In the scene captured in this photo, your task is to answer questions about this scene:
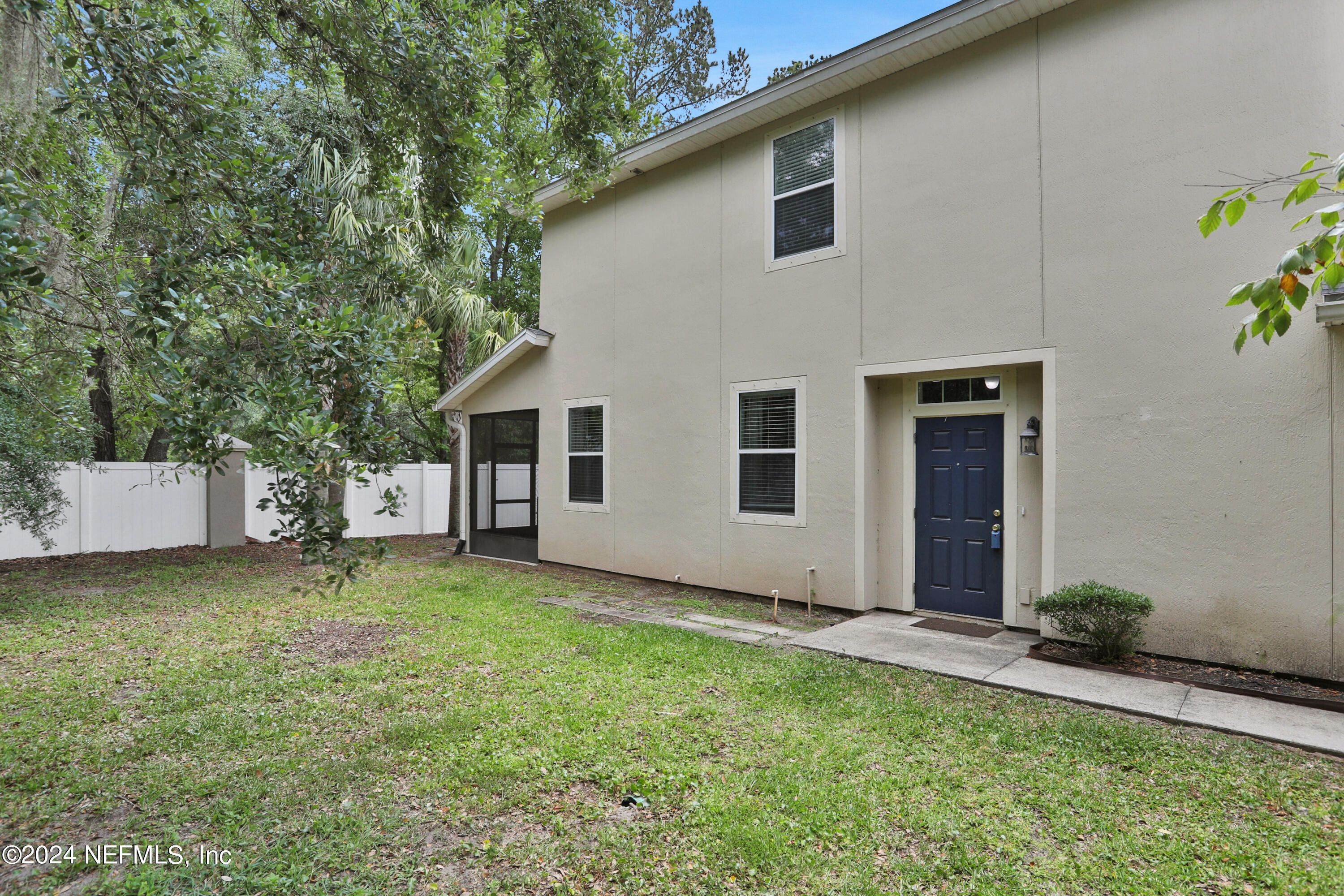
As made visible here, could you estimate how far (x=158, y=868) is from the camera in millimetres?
2660

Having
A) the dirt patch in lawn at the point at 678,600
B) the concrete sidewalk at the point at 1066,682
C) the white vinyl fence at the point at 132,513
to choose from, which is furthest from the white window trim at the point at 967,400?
the white vinyl fence at the point at 132,513

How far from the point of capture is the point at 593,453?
9.69 m

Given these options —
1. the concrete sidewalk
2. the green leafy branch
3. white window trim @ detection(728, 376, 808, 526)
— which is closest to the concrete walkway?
the concrete sidewalk

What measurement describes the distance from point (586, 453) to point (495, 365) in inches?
89.2

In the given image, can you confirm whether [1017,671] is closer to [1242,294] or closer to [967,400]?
[967,400]

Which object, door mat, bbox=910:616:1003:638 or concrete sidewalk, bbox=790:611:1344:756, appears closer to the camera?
concrete sidewalk, bbox=790:611:1344:756

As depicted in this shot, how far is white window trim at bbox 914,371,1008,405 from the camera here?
6.29 m

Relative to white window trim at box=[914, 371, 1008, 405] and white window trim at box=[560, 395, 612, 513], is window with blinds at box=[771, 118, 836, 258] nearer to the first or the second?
white window trim at box=[914, 371, 1008, 405]

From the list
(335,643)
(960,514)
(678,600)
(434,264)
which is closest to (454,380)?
(434,264)

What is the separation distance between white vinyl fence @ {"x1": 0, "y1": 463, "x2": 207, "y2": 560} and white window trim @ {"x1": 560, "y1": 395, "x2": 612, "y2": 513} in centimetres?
581

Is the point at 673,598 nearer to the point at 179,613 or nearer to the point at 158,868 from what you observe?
the point at 179,613

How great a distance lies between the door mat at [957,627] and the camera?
238 inches

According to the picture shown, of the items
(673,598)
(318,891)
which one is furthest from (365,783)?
(673,598)

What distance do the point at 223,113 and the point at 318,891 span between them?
3475 mm
